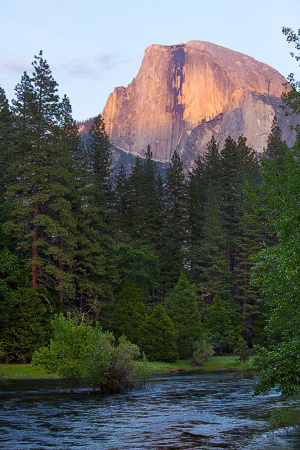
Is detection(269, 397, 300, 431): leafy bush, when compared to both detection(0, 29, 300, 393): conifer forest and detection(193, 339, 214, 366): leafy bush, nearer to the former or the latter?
detection(0, 29, 300, 393): conifer forest

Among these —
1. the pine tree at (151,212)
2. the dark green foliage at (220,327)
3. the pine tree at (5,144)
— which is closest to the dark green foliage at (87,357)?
the pine tree at (5,144)

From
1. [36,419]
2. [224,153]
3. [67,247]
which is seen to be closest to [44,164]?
[67,247]

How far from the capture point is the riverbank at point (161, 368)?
1645 inches

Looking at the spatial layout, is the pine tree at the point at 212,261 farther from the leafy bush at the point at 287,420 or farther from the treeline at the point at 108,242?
the leafy bush at the point at 287,420

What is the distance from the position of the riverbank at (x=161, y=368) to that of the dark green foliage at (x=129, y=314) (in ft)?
19.9

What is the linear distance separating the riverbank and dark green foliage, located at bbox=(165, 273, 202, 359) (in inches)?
77.5

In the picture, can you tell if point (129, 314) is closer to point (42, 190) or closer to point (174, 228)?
point (42, 190)

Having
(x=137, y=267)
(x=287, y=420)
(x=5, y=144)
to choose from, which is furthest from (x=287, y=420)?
(x=137, y=267)

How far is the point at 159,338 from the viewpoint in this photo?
60375mm

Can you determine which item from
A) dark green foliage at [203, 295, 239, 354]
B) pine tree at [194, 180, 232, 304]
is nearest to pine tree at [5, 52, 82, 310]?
dark green foliage at [203, 295, 239, 354]

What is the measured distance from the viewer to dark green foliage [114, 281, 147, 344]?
62500mm

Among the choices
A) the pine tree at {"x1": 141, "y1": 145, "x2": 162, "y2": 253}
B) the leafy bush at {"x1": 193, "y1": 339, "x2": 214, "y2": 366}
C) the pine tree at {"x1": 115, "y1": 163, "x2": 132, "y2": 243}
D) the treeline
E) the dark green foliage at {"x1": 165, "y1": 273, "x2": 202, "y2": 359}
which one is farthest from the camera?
the pine tree at {"x1": 115, "y1": 163, "x2": 132, "y2": 243}

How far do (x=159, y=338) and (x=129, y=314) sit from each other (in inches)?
231

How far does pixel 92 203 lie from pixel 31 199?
44.0 ft
